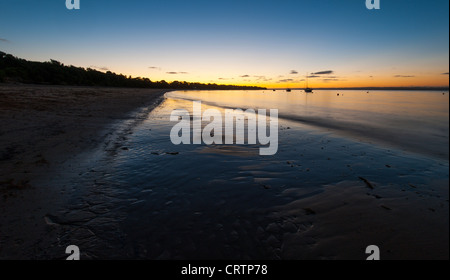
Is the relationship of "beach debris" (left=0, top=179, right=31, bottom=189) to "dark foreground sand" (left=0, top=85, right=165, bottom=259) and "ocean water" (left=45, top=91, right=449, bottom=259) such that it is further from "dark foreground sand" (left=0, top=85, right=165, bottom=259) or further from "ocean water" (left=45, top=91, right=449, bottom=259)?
"ocean water" (left=45, top=91, right=449, bottom=259)

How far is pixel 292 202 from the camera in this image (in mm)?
4555

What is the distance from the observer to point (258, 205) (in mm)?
4414

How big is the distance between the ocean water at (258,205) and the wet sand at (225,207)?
2 centimetres

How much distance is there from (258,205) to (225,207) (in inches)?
29.1

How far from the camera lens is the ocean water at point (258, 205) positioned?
3156 millimetres

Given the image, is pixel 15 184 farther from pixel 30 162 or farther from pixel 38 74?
pixel 38 74

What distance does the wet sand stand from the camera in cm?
311

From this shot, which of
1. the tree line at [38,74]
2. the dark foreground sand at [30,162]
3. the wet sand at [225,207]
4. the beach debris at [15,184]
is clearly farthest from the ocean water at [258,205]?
the tree line at [38,74]

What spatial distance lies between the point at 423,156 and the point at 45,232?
1141cm

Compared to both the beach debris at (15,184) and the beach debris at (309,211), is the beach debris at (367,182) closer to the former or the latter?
the beach debris at (309,211)

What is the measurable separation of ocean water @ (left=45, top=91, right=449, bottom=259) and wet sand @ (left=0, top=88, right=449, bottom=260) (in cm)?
2

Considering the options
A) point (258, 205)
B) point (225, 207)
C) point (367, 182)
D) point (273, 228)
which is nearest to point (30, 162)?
point (225, 207)
